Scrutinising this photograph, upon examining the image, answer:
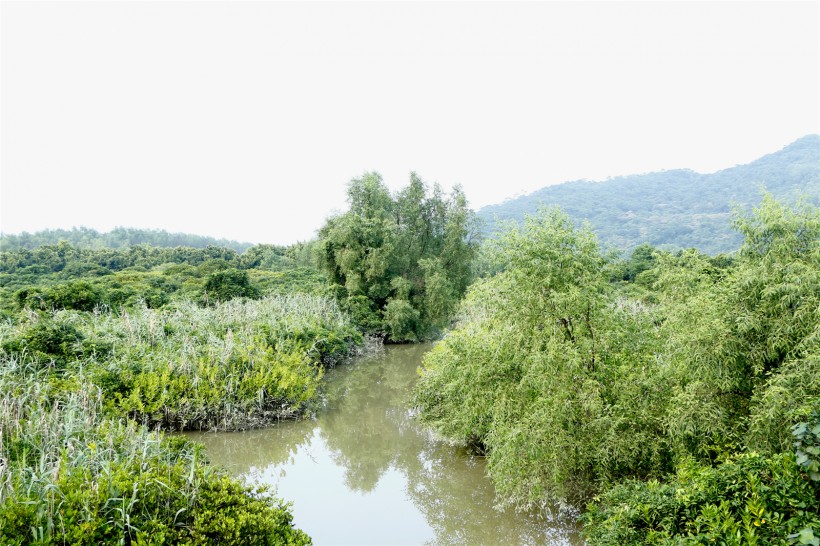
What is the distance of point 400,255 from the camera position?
22.6 meters

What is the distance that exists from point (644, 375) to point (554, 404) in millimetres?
1122

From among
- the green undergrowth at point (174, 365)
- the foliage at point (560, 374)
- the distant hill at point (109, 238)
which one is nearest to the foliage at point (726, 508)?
the foliage at point (560, 374)

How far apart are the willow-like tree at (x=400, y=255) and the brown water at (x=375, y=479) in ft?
28.7

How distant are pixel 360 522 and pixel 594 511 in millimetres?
3226

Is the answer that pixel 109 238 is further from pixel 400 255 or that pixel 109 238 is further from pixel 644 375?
pixel 644 375

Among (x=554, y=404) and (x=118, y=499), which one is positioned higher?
(x=118, y=499)

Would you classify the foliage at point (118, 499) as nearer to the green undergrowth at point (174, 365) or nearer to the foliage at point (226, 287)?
the green undergrowth at point (174, 365)

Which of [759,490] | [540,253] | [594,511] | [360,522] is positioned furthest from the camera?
[360,522]

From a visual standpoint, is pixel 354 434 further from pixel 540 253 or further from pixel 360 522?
pixel 540 253

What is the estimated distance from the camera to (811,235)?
500 centimetres

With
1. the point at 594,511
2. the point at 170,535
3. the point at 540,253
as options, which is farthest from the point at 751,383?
the point at 170,535

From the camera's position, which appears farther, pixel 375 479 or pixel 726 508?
pixel 375 479

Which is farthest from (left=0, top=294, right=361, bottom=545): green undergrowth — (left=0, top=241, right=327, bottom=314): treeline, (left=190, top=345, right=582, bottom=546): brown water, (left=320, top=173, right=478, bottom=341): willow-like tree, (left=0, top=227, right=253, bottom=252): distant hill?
(left=0, top=227, right=253, bottom=252): distant hill

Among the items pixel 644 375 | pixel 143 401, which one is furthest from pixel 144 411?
pixel 644 375
